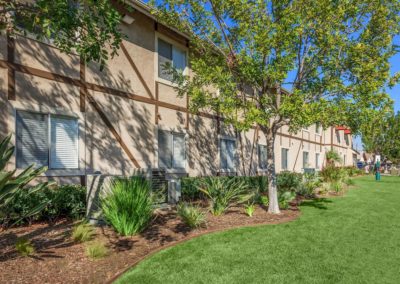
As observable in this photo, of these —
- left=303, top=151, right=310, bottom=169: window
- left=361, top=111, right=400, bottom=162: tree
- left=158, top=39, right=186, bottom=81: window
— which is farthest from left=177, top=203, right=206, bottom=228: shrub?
left=361, top=111, right=400, bottom=162: tree

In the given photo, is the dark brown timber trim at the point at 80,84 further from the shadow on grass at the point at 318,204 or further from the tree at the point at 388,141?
the tree at the point at 388,141

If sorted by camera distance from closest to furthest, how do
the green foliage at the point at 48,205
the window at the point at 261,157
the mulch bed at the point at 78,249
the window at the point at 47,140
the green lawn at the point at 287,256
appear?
the mulch bed at the point at 78,249 → the green lawn at the point at 287,256 → the green foliage at the point at 48,205 → the window at the point at 47,140 → the window at the point at 261,157

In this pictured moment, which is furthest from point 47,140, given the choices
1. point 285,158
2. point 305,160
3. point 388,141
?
point 388,141

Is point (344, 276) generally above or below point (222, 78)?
below

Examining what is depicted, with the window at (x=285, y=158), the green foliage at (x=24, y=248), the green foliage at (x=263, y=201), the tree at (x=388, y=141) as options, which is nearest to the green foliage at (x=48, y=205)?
the green foliage at (x=24, y=248)

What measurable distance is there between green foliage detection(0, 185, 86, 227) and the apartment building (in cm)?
97

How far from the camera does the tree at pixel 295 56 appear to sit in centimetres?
866

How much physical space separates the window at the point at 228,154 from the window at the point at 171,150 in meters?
3.24

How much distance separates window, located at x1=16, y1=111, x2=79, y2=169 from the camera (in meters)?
8.37

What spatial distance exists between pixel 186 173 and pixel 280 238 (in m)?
6.95

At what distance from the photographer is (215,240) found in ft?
22.7

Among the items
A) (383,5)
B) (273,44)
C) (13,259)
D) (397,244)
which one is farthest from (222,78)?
(13,259)

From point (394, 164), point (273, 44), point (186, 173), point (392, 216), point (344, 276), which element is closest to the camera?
point (344, 276)

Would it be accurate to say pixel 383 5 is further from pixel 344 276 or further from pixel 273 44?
pixel 344 276
